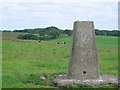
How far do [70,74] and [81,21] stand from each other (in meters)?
2.62

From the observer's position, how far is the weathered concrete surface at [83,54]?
19906 mm

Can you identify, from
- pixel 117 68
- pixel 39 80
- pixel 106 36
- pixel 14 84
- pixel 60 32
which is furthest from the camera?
pixel 60 32

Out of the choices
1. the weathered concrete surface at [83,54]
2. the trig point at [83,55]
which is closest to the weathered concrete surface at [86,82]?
the trig point at [83,55]

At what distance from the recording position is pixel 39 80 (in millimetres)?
19875

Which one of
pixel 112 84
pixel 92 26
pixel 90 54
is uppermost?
pixel 92 26

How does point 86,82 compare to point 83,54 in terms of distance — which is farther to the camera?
point 83,54

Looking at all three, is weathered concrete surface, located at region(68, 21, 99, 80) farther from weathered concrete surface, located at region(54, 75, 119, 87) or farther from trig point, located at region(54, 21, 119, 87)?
weathered concrete surface, located at region(54, 75, 119, 87)

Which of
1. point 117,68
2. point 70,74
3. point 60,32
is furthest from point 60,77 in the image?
point 60,32

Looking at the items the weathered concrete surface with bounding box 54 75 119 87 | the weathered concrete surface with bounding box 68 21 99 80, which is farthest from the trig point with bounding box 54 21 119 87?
the weathered concrete surface with bounding box 54 75 119 87

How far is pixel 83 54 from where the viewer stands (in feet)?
65.3

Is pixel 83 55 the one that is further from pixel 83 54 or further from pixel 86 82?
pixel 86 82

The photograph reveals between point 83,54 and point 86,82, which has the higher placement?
point 83,54

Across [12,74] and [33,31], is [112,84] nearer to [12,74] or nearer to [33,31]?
[12,74]

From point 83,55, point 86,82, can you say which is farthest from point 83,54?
point 86,82
